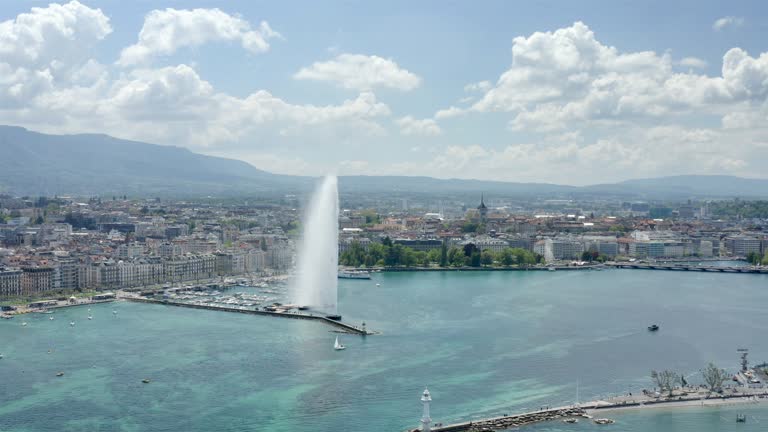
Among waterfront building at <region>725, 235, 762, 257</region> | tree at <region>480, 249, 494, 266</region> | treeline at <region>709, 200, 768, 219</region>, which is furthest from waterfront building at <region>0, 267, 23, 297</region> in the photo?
treeline at <region>709, 200, 768, 219</region>

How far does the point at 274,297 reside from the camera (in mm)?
29078

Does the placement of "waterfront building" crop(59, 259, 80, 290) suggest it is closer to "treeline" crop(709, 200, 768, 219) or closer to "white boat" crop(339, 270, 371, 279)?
"white boat" crop(339, 270, 371, 279)

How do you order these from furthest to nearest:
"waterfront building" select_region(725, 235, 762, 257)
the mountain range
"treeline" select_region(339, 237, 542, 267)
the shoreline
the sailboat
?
the mountain range → "waterfront building" select_region(725, 235, 762, 257) → "treeline" select_region(339, 237, 542, 267) → the sailboat → the shoreline

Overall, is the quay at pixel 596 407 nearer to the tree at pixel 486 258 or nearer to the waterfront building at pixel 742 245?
the tree at pixel 486 258

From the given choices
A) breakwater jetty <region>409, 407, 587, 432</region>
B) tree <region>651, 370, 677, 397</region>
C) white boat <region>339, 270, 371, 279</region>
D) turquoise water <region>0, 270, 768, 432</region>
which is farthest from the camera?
white boat <region>339, 270, 371, 279</region>

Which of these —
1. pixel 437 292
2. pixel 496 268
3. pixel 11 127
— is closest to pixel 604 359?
pixel 437 292

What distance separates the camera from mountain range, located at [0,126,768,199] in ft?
383

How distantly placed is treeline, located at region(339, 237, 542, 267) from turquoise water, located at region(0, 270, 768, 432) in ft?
40.2

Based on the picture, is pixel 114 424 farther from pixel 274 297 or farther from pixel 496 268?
pixel 496 268

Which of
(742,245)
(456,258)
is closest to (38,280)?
(456,258)

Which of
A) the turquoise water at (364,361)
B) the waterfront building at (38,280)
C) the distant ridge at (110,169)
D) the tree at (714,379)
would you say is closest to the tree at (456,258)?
the turquoise water at (364,361)

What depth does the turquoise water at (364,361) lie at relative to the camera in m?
14.9

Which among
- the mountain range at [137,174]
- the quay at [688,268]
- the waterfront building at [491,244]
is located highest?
the mountain range at [137,174]

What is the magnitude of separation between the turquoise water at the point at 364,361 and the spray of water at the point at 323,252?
38.2 inches
